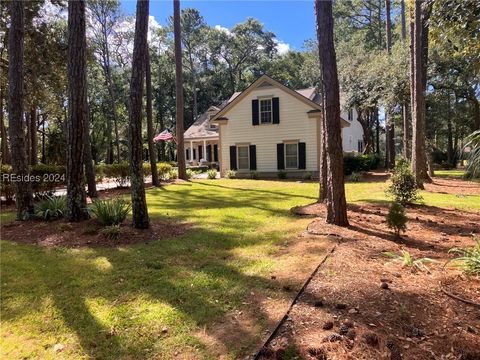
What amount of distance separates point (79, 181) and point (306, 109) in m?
15.6

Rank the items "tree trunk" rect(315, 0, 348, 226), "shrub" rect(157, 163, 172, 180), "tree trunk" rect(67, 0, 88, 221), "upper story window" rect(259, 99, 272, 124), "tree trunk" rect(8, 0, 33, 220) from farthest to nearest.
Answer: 1. "upper story window" rect(259, 99, 272, 124)
2. "shrub" rect(157, 163, 172, 180)
3. "tree trunk" rect(8, 0, 33, 220)
4. "tree trunk" rect(67, 0, 88, 221)
5. "tree trunk" rect(315, 0, 348, 226)


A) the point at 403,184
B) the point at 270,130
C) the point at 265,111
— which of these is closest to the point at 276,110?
the point at 265,111

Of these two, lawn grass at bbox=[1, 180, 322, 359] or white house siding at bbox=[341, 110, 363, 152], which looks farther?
white house siding at bbox=[341, 110, 363, 152]

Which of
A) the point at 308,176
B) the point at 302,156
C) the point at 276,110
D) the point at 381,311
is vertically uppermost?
the point at 276,110

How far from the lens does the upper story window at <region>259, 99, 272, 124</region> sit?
21438mm

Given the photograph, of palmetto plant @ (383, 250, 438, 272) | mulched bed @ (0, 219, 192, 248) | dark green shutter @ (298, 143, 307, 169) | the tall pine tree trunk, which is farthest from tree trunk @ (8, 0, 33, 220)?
the tall pine tree trunk

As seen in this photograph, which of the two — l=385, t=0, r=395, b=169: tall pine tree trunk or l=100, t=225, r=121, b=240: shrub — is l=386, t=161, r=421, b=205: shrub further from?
l=385, t=0, r=395, b=169: tall pine tree trunk

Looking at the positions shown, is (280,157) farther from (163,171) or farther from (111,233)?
(111,233)

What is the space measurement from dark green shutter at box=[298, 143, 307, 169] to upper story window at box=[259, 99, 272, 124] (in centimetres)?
235

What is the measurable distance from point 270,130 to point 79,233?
53.2 feet

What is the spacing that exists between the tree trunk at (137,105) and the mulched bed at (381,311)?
3.55 meters

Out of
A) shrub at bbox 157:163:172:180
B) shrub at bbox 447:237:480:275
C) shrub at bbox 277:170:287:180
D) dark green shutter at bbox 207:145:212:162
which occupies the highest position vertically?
dark green shutter at bbox 207:145:212:162

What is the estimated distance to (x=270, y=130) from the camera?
2156cm

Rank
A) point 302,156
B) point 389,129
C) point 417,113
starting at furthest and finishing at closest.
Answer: point 389,129, point 302,156, point 417,113
